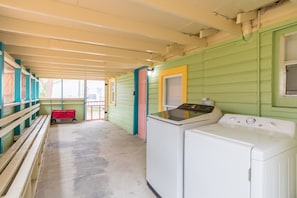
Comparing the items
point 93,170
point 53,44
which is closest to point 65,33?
point 53,44

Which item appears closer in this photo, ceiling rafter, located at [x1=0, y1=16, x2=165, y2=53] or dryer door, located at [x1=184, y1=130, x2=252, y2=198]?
dryer door, located at [x1=184, y1=130, x2=252, y2=198]

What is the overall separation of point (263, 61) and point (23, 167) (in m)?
3.20

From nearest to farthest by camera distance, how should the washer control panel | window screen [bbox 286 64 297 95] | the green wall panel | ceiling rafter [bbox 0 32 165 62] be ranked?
1. the washer control panel
2. window screen [bbox 286 64 297 95]
3. ceiling rafter [bbox 0 32 165 62]
4. the green wall panel

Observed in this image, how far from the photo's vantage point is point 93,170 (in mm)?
3059

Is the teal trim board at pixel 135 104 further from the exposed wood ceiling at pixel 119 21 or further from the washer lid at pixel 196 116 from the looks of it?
the washer lid at pixel 196 116

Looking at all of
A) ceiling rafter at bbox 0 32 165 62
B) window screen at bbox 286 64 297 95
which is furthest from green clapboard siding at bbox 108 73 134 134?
window screen at bbox 286 64 297 95

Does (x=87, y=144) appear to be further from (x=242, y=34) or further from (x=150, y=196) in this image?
(x=242, y=34)

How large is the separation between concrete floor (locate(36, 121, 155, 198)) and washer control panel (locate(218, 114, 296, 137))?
148cm

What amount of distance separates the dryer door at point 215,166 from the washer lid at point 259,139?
0.14ft

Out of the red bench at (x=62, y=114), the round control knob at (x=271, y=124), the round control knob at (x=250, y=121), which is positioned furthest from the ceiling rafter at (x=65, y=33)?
the red bench at (x=62, y=114)

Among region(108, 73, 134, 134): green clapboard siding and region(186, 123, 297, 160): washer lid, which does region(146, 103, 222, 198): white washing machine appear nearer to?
region(186, 123, 297, 160): washer lid

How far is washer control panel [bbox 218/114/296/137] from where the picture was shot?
1.55 meters

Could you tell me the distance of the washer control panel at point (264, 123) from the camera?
61.1 inches

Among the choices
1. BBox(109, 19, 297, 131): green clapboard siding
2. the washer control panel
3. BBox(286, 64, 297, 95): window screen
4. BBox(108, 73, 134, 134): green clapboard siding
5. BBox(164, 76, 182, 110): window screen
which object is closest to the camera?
the washer control panel
